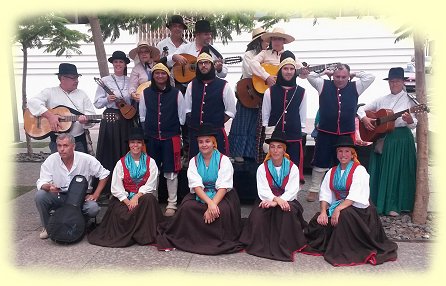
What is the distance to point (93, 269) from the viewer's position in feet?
13.7

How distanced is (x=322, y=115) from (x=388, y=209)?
1.41m

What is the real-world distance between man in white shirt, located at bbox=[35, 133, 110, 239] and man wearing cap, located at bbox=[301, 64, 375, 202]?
107 inches

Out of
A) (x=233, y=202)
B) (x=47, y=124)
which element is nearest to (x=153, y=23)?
(x=47, y=124)

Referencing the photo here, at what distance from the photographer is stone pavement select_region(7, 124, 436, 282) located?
412 cm

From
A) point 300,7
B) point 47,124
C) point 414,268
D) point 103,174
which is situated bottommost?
point 414,268

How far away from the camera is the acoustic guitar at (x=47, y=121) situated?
5.64 meters

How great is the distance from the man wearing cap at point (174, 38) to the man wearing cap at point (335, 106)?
1941 millimetres

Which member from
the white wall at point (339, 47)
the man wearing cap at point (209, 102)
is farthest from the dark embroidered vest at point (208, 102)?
the white wall at point (339, 47)

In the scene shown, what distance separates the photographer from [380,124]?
5.56 metres

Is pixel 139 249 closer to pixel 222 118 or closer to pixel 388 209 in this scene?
pixel 222 118

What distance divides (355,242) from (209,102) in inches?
91.9

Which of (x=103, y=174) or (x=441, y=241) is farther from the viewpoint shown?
(x=103, y=174)

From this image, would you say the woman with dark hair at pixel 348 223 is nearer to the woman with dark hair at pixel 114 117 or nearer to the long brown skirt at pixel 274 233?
the long brown skirt at pixel 274 233

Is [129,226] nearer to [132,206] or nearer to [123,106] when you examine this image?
[132,206]
